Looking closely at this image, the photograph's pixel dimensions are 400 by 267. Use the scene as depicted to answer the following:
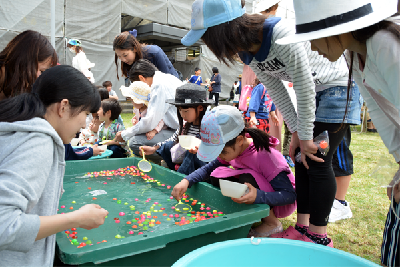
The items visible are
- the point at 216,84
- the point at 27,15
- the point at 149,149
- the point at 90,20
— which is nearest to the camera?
the point at 149,149

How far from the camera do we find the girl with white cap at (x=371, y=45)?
87 cm

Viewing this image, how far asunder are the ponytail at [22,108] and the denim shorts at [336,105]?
1309 mm

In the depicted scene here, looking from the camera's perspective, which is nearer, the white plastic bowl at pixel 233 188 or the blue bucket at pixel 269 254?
the blue bucket at pixel 269 254

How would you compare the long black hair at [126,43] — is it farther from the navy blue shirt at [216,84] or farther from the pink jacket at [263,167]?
the navy blue shirt at [216,84]

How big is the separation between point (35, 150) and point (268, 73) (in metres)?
1.23

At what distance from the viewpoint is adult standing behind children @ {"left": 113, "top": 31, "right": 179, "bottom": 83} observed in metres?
3.33

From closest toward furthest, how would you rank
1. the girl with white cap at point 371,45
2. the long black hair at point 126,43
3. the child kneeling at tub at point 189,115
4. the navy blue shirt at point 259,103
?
1. the girl with white cap at point 371,45
2. the child kneeling at tub at point 189,115
3. the long black hair at point 126,43
4. the navy blue shirt at point 259,103

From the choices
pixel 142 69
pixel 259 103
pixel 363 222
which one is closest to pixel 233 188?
pixel 363 222

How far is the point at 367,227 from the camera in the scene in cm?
212

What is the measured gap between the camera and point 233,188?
1618 mm

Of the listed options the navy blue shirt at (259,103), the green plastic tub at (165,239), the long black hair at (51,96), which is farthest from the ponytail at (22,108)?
the navy blue shirt at (259,103)

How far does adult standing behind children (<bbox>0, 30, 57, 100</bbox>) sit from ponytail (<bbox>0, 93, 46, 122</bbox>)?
Answer: 102cm

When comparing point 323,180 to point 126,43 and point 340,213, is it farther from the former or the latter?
point 126,43

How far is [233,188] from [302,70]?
674mm
